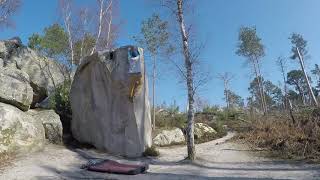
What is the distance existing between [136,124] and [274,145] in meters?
6.16

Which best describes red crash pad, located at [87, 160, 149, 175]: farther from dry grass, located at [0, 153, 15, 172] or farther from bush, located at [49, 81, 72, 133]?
bush, located at [49, 81, 72, 133]

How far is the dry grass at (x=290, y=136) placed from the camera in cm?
1314

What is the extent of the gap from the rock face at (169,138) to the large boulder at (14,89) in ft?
21.8

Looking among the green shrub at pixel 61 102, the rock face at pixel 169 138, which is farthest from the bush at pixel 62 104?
the rock face at pixel 169 138

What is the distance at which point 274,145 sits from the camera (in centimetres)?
1531

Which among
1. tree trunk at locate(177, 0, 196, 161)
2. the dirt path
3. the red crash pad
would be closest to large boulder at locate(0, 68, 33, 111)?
the dirt path

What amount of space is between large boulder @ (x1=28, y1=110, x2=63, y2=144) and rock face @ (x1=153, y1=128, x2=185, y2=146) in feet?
16.3

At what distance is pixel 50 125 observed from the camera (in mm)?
14633

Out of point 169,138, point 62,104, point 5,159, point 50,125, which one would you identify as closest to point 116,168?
point 5,159

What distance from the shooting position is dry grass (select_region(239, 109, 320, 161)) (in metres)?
13.1

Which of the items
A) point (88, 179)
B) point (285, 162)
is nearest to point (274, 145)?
point (285, 162)

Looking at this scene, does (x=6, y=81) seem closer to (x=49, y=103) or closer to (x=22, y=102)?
(x=22, y=102)

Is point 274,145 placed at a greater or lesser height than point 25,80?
lesser

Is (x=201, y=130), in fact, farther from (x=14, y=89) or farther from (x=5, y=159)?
(x=5, y=159)
